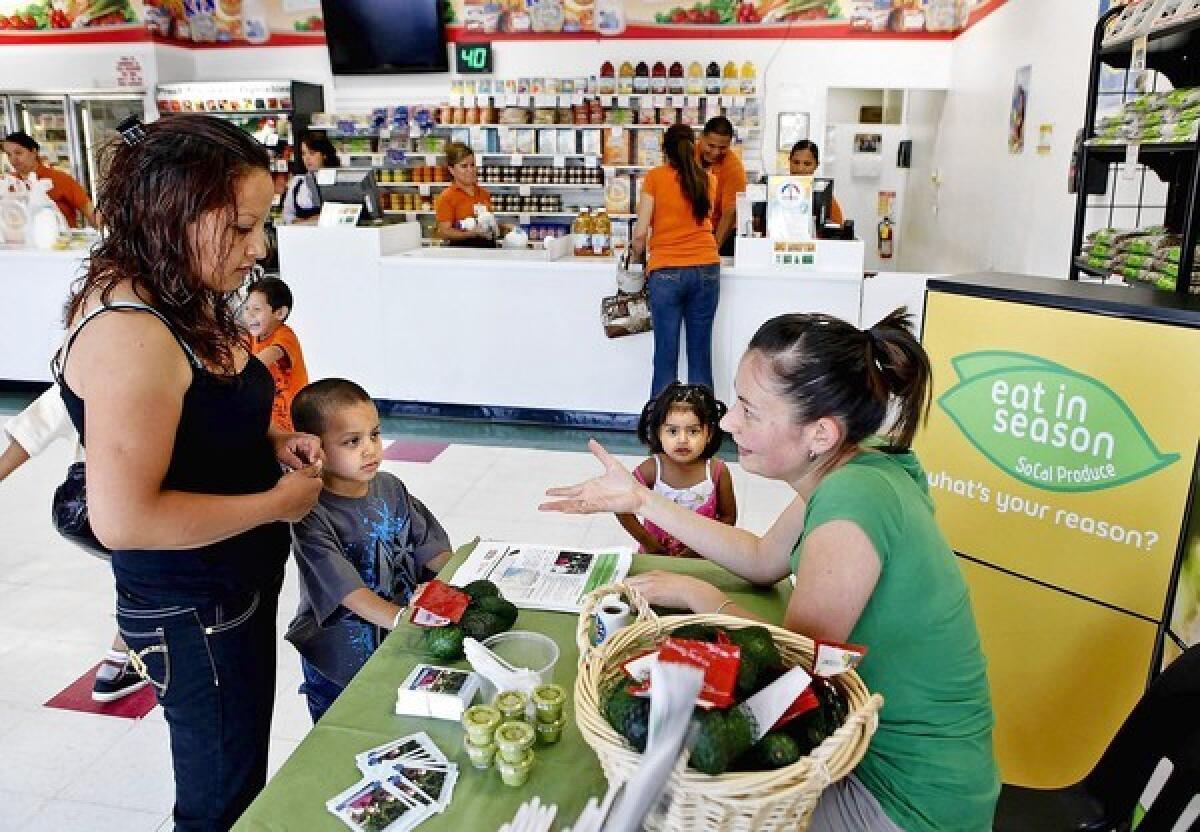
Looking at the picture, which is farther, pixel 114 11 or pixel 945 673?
pixel 114 11

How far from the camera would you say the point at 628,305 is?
5.16m

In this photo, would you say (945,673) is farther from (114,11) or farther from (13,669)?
(114,11)

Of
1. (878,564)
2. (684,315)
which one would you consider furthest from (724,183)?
(878,564)

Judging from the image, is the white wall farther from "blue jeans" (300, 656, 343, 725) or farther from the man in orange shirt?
"blue jeans" (300, 656, 343, 725)

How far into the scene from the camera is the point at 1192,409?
1796mm

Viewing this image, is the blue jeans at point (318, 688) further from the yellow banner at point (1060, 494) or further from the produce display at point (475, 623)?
the yellow banner at point (1060, 494)

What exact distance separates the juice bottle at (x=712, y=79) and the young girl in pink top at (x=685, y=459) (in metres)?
6.94

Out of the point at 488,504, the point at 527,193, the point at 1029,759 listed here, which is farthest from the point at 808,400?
the point at 527,193

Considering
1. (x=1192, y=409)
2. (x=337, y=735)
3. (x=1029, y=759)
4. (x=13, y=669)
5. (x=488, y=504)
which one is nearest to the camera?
(x=337, y=735)

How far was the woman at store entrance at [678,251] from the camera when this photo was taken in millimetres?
4789

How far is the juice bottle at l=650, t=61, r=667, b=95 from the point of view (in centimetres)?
887

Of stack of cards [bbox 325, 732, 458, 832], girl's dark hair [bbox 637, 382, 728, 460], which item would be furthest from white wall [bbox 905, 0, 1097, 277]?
stack of cards [bbox 325, 732, 458, 832]

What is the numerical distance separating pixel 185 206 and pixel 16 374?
5.86m

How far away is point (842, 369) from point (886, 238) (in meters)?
10.1
